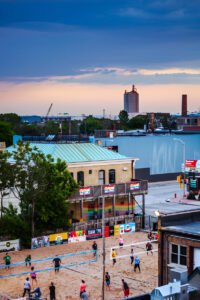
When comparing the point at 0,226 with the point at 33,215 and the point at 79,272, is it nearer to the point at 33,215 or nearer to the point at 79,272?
the point at 33,215

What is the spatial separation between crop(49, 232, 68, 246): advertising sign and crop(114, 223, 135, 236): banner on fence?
534 centimetres

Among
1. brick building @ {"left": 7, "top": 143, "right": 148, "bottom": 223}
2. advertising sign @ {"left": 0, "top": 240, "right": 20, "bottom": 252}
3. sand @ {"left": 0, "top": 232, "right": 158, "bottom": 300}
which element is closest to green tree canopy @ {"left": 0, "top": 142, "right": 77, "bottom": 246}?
advertising sign @ {"left": 0, "top": 240, "right": 20, "bottom": 252}

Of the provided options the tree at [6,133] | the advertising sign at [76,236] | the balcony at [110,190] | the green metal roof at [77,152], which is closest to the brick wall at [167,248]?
the advertising sign at [76,236]

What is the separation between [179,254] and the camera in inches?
984

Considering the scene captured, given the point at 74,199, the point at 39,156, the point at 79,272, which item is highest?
the point at 39,156

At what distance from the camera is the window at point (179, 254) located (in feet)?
81.2

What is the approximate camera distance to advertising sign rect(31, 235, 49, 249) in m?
44.6

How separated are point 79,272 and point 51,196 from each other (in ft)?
33.9

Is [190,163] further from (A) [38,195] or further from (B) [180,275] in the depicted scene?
(B) [180,275]

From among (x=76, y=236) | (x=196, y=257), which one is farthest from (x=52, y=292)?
(x=76, y=236)

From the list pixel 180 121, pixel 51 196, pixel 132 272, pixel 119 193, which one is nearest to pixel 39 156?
pixel 51 196

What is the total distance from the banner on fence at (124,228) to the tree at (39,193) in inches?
197

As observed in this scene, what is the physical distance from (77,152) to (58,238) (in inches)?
513

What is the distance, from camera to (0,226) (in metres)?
45.4
